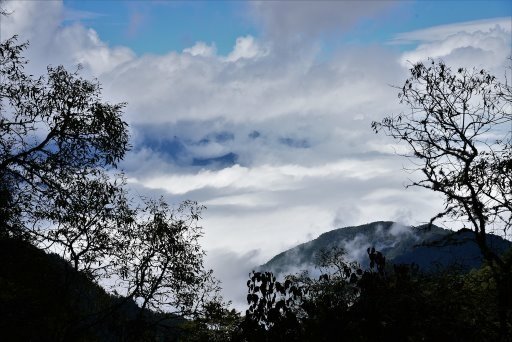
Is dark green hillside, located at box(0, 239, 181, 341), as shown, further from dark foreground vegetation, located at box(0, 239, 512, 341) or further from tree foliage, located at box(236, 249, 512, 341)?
tree foliage, located at box(236, 249, 512, 341)

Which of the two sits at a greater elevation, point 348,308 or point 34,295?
point 34,295

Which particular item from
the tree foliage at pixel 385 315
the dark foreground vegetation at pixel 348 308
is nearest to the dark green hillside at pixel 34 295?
the dark foreground vegetation at pixel 348 308

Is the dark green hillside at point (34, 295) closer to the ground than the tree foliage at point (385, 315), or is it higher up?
higher up

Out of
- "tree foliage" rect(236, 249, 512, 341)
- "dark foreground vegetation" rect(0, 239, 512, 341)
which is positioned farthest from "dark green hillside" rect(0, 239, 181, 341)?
"tree foliage" rect(236, 249, 512, 341)

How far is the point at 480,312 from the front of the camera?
1547cm

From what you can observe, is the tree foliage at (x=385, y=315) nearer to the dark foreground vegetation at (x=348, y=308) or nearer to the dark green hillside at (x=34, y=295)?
the dark foreground vegetation at (x=348, y=308)

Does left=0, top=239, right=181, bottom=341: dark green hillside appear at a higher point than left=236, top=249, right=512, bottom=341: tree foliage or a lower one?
higher

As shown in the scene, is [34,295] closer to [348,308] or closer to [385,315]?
[348,308]

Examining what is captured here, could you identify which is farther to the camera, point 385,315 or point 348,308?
point 348,308

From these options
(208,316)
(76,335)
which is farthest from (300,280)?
(76,335)

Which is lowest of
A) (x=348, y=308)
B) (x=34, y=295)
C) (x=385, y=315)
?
(x=385, y=315)

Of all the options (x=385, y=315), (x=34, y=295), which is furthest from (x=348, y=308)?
(x=34, y=295)

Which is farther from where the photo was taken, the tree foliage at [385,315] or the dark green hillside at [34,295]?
the dark green hillside at [34,295]

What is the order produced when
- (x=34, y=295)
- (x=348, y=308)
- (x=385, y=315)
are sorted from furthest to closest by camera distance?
(x=34, y=295) < (x=348, y=308) < (x=385, y=315)
